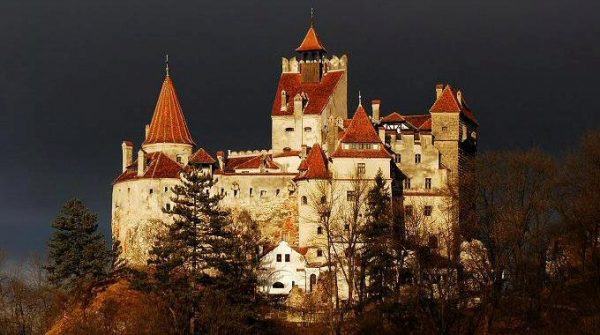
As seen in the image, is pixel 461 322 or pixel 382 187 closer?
pixel 461 322

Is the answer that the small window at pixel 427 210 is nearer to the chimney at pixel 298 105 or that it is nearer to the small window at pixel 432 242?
the small window at pixel 432 242

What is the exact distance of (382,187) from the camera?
87562 millimetres

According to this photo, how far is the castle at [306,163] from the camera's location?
297 ft

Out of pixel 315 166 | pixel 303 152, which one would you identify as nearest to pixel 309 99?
pixel 303 152

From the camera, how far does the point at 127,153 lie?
A: 104500mm

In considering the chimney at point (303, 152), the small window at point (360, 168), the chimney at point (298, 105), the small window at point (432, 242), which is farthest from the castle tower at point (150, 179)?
the small window at point (432, 242)

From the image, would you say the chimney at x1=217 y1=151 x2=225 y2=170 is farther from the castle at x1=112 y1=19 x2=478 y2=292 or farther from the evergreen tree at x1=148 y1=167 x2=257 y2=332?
the evergreen tree at x1=148 y1=167 x2=257 y2=332

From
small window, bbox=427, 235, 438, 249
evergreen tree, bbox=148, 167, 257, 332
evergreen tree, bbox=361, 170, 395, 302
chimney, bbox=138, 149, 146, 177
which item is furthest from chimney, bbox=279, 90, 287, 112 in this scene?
small window, bbox=427, 235, 438, 249

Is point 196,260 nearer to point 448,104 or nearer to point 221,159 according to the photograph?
point 221,159

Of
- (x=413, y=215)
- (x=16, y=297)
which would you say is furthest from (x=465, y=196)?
(x=16, y=297)

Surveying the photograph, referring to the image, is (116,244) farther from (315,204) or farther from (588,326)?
(588,326)

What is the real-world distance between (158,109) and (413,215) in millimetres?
24510

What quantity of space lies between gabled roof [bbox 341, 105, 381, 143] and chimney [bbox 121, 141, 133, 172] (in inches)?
788

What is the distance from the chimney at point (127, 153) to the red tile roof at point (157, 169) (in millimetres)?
1565
